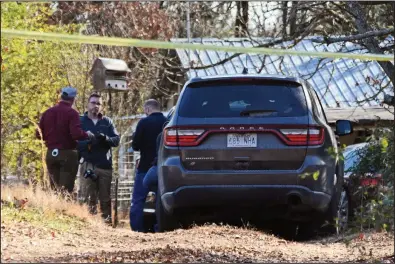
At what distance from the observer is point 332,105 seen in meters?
26.2

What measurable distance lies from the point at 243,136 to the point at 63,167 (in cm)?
345

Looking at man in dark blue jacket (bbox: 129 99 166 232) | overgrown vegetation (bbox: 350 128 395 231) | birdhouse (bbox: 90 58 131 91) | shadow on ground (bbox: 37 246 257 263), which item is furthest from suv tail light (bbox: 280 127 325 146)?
birdhouse (bbox: 90 58 131 91)

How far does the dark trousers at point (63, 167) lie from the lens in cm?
1202

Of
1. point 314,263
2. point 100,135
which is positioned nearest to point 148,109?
point 100,135

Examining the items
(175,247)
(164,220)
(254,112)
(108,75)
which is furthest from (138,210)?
(108,75)

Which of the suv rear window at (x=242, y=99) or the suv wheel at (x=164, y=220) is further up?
the suv rear window at (x=242, y=99)

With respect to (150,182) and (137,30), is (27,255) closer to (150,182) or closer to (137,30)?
(150,182)

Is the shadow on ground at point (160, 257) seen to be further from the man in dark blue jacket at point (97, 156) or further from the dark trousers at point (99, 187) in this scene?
the dark trousers at point (99, 187)

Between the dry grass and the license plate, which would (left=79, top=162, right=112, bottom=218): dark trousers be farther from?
the license plate

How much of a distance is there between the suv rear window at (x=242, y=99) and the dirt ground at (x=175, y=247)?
1.13 metres

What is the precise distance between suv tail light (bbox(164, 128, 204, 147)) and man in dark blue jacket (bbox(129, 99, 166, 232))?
2.89 metres

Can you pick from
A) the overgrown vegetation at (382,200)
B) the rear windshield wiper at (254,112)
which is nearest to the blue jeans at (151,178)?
the rear windshield wiper at (254,112)

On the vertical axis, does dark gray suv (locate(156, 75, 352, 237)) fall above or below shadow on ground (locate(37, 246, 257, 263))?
above

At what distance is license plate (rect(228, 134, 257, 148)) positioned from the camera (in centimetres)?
933
